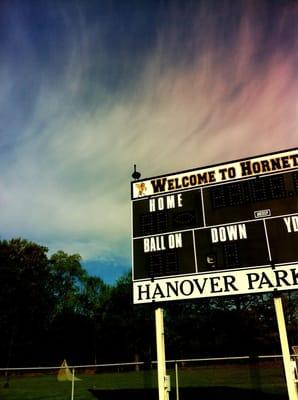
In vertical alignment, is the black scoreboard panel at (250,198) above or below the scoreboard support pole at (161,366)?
above

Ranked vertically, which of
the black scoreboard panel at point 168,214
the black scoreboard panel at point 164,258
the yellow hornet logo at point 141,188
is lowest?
the black scoreboard panel at point 164,258

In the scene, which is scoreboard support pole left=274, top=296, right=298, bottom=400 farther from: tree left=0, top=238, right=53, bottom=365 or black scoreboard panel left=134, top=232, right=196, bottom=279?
tree left=0, top=238, right=53, bottom=365

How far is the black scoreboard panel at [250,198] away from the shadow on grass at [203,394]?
901 centimetres

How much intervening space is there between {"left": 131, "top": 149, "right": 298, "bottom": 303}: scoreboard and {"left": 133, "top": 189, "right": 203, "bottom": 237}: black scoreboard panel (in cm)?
3

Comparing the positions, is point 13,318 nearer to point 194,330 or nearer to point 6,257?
point 6,257

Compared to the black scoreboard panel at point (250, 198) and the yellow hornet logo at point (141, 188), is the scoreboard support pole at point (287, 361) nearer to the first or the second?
the black scoreboard panel at point (250, 198)

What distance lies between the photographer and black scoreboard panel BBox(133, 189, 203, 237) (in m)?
12.2

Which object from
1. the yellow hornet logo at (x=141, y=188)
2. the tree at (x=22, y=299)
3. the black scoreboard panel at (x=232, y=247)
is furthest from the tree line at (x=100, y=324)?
the black scoreboard panel at (x=232, y=247)

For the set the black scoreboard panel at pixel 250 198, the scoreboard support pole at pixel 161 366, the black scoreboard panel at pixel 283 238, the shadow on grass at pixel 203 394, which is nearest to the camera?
the black scoreboard panel at pixel 283 238

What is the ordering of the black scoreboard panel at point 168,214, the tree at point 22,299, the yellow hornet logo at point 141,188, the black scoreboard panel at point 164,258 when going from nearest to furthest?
the black scoreboard panel at point 164,258, the black scoreboard panel at point 168,214, the yellow hornet logo at point 141,188, the tree at point 22,299

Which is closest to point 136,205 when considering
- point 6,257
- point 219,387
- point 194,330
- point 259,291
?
point 259,291

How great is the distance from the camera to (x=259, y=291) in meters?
10.8

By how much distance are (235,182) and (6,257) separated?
31.1 metres

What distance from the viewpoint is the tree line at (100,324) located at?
38.2m
